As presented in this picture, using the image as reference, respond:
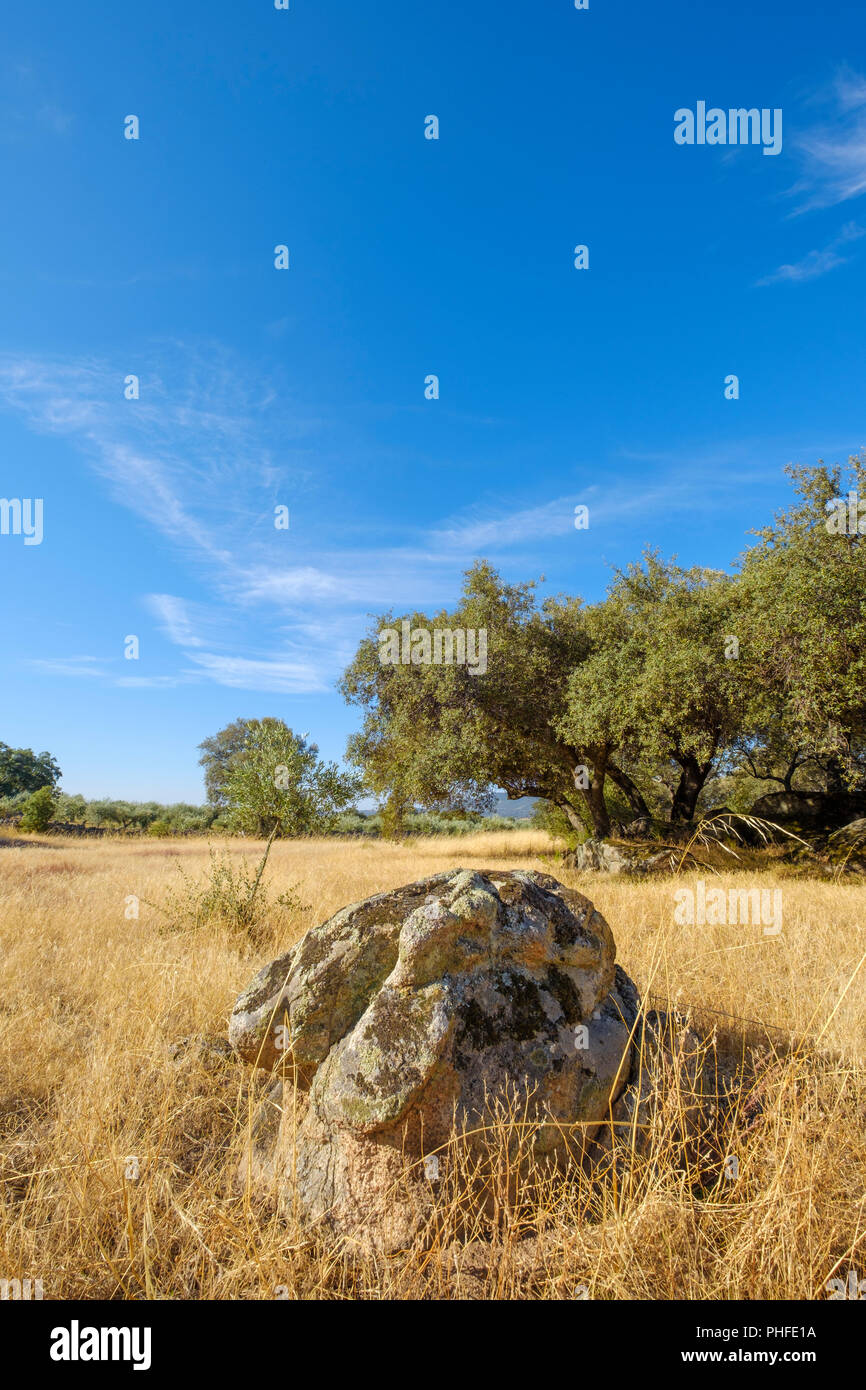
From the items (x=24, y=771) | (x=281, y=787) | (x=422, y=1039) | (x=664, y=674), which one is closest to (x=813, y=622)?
(x=664, y=674)

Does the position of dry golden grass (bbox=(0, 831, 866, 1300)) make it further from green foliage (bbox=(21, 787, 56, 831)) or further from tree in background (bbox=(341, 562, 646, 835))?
green foliage (bbox=(21, 787, 56, 831))

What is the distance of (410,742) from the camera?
67.4 feet

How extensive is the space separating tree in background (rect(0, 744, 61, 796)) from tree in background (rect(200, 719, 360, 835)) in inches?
2125

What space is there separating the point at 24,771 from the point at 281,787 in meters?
60.9

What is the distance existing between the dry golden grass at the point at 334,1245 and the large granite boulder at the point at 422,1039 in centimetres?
22

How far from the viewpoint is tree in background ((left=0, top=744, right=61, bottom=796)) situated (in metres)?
57.7

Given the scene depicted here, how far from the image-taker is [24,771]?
59938mm

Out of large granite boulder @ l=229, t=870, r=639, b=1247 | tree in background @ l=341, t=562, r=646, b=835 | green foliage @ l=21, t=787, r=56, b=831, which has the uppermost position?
tree in background @ l=341, t=562, r=646, b=835

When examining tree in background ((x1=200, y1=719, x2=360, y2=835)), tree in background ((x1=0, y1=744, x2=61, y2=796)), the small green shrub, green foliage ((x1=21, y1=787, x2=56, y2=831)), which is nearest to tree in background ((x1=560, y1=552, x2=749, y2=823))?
tree in background ((x1=200, y1=719, x2=360, y2=835))

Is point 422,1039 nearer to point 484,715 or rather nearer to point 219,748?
point 484,715

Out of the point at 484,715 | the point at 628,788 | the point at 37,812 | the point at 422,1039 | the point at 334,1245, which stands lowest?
the point at 37,812

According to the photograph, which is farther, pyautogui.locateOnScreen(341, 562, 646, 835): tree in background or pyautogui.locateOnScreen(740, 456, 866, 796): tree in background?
pyautogui.locateOnScreen(341, 562, 646, 835): tree in background

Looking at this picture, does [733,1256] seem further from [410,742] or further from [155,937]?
[410,742]
